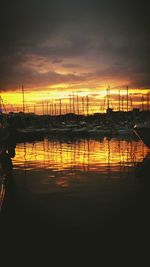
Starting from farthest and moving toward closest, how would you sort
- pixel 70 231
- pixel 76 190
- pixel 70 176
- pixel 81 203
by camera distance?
pixel 70 176 → pixel 76 190 → pixel 81 203 → pixel 70 231

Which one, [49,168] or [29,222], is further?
[49,168]

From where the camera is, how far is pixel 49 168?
48.5 ft

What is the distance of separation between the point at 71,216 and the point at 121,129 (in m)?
55.2

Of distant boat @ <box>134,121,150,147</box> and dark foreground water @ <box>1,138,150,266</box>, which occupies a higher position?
distant boat @ <box>134,121,150,147</box>

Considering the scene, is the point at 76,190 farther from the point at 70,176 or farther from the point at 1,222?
the point at 1,222

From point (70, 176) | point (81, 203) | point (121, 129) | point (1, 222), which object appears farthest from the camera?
point (121, 129)

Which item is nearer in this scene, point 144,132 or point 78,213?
point 78,213

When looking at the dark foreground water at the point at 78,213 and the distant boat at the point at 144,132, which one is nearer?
the dark foreground water at the point at 78,213

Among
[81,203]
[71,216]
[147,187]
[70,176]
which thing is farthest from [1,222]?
[70,176]

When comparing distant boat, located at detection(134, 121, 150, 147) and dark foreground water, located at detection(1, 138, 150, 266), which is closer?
dark foreground water, located at detection(1, 138, 150, 266)

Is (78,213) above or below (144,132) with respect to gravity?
below

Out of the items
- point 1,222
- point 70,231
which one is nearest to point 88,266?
point 70,231

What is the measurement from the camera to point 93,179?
11586 mm

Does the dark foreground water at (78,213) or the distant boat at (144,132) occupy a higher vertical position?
the distant boat at (144,132)
